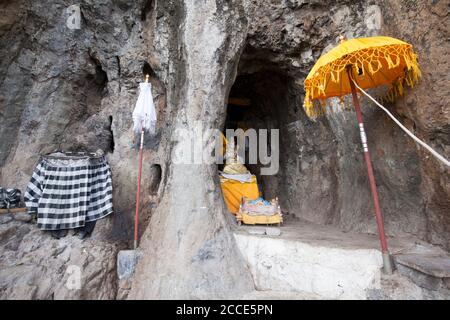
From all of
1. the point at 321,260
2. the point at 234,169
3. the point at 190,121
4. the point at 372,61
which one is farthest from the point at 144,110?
the point at 321,260

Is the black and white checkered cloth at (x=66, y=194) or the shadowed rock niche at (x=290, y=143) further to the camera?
the shadowed rock niche at (x=290, y=143)

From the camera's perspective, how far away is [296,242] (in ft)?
11.3

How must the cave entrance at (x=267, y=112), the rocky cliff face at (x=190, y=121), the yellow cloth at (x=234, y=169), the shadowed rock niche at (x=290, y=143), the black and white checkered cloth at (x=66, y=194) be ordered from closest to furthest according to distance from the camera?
the rocky cliff face at (x=190, y=121) → the black and white checkered cloth at (x=66, y=194) → the shadowed rock niche at (x=290, y=143) → the yellow cloth at (x=234, y=169) → the cave entrance at (x=267, y=112)

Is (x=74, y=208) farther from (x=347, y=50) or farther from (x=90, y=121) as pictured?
(x=347, y=50)

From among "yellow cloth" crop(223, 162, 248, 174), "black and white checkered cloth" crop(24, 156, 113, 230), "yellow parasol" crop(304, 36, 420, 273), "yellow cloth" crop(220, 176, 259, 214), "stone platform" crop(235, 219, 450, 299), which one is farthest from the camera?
"yellow cloth" crop(223, 162, 248, 174)

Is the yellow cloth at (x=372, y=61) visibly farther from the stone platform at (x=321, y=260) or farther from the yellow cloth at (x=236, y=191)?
the yellow cloth at (x=236, y=191)

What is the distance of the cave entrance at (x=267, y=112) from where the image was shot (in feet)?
20.3

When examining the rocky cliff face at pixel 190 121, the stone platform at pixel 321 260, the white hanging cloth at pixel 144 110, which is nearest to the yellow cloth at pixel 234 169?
the rocky cliff face at pixel 190 121

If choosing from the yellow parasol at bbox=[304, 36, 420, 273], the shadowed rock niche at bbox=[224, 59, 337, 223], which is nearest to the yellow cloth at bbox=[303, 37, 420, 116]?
the yellow parasol at bbox=[304, 36, 420, 273]

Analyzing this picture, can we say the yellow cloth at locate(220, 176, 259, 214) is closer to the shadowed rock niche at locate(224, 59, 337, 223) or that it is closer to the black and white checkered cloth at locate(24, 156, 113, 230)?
the shadowed rock niche at locate(224, 59, 337, 223)

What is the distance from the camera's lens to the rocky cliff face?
11.0 feet

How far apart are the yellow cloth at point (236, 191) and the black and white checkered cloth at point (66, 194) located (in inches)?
82.9

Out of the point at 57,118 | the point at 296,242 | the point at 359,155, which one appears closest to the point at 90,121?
the point at 57,118

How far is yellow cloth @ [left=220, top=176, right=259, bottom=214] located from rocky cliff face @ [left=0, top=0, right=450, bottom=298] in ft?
3.16
